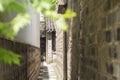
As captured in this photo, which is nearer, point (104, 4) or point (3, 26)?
point (3, 26)

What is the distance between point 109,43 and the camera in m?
2.87

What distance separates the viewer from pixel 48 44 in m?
27.4

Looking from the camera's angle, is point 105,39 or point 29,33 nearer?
point 105,39

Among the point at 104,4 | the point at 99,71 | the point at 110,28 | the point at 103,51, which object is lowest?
the point at 99,71

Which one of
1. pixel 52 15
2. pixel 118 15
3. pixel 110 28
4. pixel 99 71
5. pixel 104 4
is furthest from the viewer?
pixel 99 71

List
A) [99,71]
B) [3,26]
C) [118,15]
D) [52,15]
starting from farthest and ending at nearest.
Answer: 1. [99,71]
2. [118,15]
3. [52,15]
4. [3,26]

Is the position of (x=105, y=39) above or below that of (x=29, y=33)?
below

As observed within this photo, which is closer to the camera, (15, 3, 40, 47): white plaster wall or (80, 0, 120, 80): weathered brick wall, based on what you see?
(80, 0, 120, 80): weathered brick wall

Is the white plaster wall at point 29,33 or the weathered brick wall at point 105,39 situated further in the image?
the white plaster wall at point 29,33

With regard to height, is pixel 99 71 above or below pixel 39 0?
below

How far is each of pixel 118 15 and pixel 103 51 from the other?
673mm

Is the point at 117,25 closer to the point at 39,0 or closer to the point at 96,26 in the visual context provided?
the point at 96,26

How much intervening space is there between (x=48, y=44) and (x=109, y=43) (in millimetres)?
24595

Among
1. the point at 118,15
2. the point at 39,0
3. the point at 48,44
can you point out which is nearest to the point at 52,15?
the point at 39,0
